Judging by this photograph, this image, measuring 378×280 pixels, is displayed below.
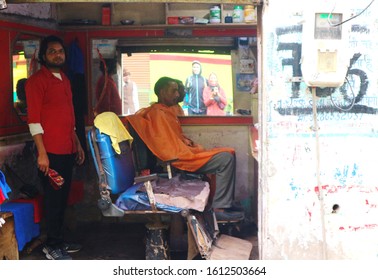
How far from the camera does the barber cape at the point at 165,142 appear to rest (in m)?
4.61

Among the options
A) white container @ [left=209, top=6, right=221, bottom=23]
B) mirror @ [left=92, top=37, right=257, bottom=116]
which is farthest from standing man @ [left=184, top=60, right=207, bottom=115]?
white container @ [left=209, top=6, right=221, bottom=23]

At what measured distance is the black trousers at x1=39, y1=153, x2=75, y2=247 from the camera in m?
4.43

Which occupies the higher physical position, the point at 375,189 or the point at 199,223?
the point at 375,189

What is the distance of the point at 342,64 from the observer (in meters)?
3.39

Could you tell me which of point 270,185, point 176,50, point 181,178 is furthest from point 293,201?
point 176,50

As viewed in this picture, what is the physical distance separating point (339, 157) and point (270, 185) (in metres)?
0.48

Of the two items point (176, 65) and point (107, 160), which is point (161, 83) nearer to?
point (176, 65)

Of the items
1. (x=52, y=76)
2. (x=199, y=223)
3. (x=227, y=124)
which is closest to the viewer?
(x=199, y=223)

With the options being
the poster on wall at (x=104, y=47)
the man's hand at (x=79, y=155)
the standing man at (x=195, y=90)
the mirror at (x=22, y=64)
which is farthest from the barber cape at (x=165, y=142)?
the mirror at (x=22, y=64)

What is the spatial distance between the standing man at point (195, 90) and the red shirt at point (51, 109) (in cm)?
140

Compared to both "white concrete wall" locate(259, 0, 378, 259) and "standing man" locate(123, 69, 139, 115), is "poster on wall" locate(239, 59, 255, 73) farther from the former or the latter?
"white concrete wall" locate(259, 0, 378, 259)

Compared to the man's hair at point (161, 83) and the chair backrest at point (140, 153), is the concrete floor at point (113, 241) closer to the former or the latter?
the chair backrest at point (140, 153)
